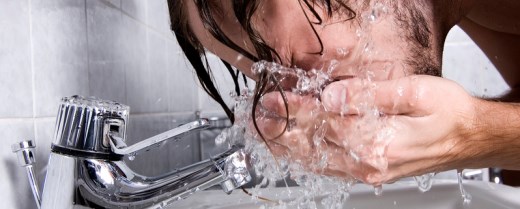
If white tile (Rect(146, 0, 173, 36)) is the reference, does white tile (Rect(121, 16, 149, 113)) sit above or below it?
below

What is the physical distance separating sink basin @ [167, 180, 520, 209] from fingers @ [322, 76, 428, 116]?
334 millimetres

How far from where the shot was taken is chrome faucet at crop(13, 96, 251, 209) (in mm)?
481

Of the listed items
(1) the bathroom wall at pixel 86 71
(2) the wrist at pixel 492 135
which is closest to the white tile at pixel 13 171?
(1) the bathroom wall at pixel 86 71

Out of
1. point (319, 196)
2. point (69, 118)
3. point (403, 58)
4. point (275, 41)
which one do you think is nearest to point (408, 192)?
point (319, 196)

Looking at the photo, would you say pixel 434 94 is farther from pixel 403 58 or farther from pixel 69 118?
pixel 69 118

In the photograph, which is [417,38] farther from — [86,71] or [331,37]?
[86,71]

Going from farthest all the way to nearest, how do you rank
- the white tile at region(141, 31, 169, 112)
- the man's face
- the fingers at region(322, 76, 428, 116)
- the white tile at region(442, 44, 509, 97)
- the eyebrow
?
the white tile at region(442, 44, 509, 97) → the white tile at region(141, 31, 169, 112) → the eyebrow → the man's face → the fingers at region(322, 76, 428, 116)

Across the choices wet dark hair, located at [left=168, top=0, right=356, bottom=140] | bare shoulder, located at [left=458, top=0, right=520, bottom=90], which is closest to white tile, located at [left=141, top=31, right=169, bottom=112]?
wet dark hair, located at [left=168, top=0, right=356, bottom=140]

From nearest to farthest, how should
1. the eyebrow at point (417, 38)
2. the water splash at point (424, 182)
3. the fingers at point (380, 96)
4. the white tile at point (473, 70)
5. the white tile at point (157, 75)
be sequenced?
the fingers at point (380, 96) → the eyebrow at point (417, 38) → the water splash at point (424, 182) → the white tile at point (157, 75) → the white tile at point (473, 70)

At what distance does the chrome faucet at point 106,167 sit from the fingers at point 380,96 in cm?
13

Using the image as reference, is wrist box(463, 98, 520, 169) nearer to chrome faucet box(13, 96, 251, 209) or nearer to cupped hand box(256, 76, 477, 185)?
cupped hand box(256, 76, 477, 185)

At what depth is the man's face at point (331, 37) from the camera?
58 centimetres

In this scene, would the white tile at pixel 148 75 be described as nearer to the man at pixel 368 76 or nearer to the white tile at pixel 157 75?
the white tile at pixel 157 75

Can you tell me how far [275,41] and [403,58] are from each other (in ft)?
0.58
